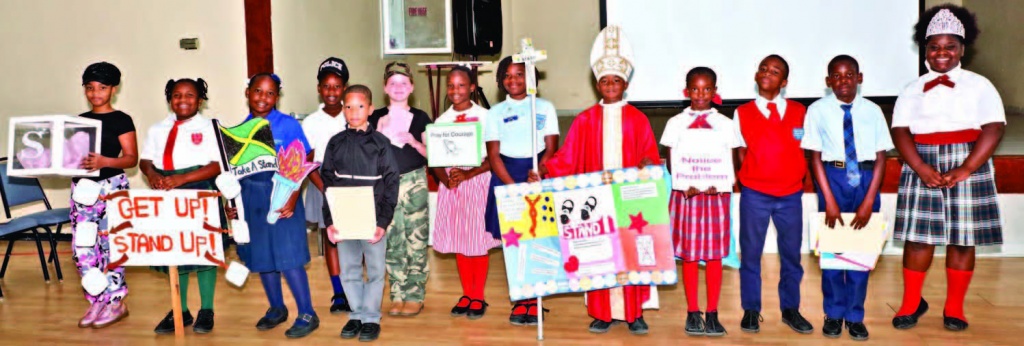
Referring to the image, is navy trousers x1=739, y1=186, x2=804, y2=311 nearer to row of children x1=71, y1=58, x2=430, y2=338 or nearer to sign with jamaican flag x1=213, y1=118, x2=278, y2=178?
row of children x1=71, y1=58, x2=430, y2=338

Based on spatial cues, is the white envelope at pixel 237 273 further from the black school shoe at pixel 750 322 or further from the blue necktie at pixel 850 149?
the blue necktie at pixel 850 149

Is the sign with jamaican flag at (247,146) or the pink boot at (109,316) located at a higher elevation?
the sign with jamaican flag at (247,146)

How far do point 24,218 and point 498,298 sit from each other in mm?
2757

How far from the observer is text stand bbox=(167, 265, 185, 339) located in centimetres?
354

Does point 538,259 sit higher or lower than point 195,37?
lower

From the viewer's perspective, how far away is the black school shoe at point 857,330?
3.32 meters

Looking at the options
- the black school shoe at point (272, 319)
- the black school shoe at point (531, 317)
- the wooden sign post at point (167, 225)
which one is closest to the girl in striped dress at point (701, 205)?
the black school shoe at point (531, 317)

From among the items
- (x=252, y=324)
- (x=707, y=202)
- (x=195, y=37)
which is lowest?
(x=252, y=324)

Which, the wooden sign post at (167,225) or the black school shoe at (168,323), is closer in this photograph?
the wooden sign post at (167,225)

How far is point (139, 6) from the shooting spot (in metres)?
5.66

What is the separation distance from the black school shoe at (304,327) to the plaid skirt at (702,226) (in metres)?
1.61

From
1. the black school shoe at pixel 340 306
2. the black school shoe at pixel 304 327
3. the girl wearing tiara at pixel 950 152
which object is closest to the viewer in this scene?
the girl wearing tiara at pixel 950 152

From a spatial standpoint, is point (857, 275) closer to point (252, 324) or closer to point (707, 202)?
point (707, 202)

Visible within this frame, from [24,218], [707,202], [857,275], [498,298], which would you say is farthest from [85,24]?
[857,275]
